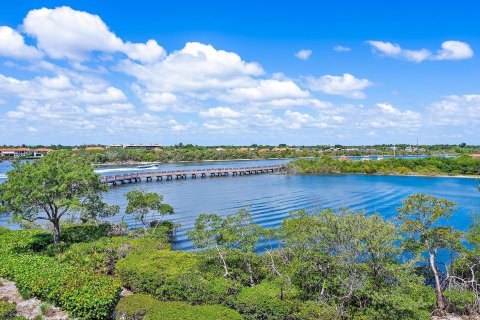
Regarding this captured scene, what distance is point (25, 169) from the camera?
906 inches

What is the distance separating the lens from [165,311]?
1465cm

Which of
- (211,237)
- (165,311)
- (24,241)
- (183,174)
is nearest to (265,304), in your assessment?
(165,311)

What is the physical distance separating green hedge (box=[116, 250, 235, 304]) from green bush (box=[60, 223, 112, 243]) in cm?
626

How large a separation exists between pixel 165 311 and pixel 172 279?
2793 millimetres

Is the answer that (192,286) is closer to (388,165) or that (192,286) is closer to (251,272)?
(251,272)

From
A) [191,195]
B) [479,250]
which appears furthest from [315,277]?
[191,195]

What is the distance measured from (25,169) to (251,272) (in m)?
15.5

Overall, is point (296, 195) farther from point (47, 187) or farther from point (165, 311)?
point (165, 311)

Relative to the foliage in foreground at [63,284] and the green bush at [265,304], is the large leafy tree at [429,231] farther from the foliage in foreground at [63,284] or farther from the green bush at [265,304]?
the foliage in foreground at [63,284]

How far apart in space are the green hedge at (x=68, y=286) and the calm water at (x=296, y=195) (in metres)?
12.6

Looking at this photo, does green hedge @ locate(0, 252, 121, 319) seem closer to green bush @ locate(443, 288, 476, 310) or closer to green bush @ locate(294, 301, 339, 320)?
green bush @ locate(294, 301, 339, 320)

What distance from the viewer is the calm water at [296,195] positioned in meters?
43.1

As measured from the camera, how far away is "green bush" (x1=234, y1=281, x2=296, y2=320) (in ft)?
49.9

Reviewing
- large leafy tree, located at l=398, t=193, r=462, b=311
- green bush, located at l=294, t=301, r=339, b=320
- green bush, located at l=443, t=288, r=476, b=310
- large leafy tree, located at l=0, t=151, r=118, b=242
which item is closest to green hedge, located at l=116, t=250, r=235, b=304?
green bush, located at l=294, t=301, r=339, b=320
